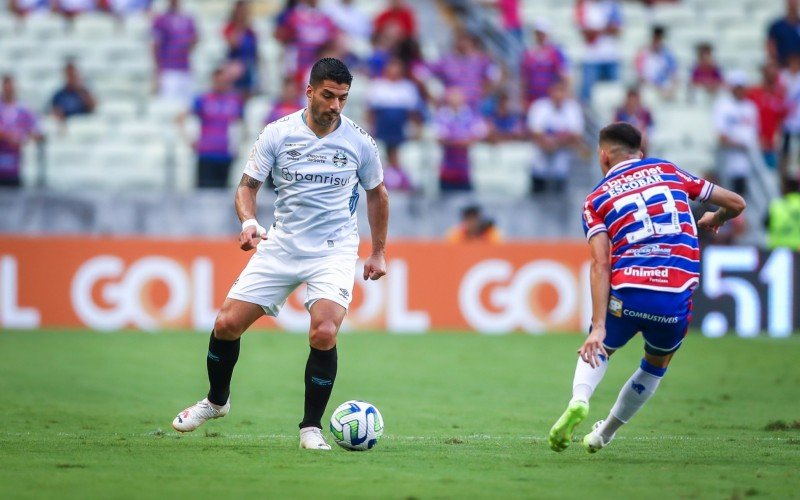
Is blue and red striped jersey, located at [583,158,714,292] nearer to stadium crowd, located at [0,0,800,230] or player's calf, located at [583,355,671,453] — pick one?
player's calf, located at [583,355,671,453]

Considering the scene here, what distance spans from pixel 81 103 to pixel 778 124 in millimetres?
10923

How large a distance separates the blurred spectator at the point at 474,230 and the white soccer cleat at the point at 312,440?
10.4 metres

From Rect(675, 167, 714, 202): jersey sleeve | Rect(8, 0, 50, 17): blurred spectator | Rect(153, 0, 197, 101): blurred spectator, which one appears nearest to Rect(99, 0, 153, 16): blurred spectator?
Rect(8, 0, 50, 17): blurred spectator

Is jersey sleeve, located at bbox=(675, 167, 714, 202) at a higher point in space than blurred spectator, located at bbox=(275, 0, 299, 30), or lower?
lower

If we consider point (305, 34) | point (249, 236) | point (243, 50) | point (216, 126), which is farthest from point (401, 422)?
point (243, 50)

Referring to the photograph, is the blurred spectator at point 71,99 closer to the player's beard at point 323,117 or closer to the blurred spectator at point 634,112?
the blurred spectator at point 634,112

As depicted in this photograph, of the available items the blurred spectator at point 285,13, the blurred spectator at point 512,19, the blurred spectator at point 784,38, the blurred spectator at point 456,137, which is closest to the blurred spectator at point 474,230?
the blurred spectator at point 456,137

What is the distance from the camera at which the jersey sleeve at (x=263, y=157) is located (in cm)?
873

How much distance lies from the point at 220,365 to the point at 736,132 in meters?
13.5

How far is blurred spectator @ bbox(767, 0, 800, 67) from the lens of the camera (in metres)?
22.3

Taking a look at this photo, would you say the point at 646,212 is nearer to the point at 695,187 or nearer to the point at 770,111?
the point at 695,187

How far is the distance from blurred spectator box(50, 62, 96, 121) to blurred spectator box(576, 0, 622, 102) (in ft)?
25.5

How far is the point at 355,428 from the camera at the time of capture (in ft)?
27.6

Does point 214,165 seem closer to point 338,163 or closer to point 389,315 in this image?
point 389,315
